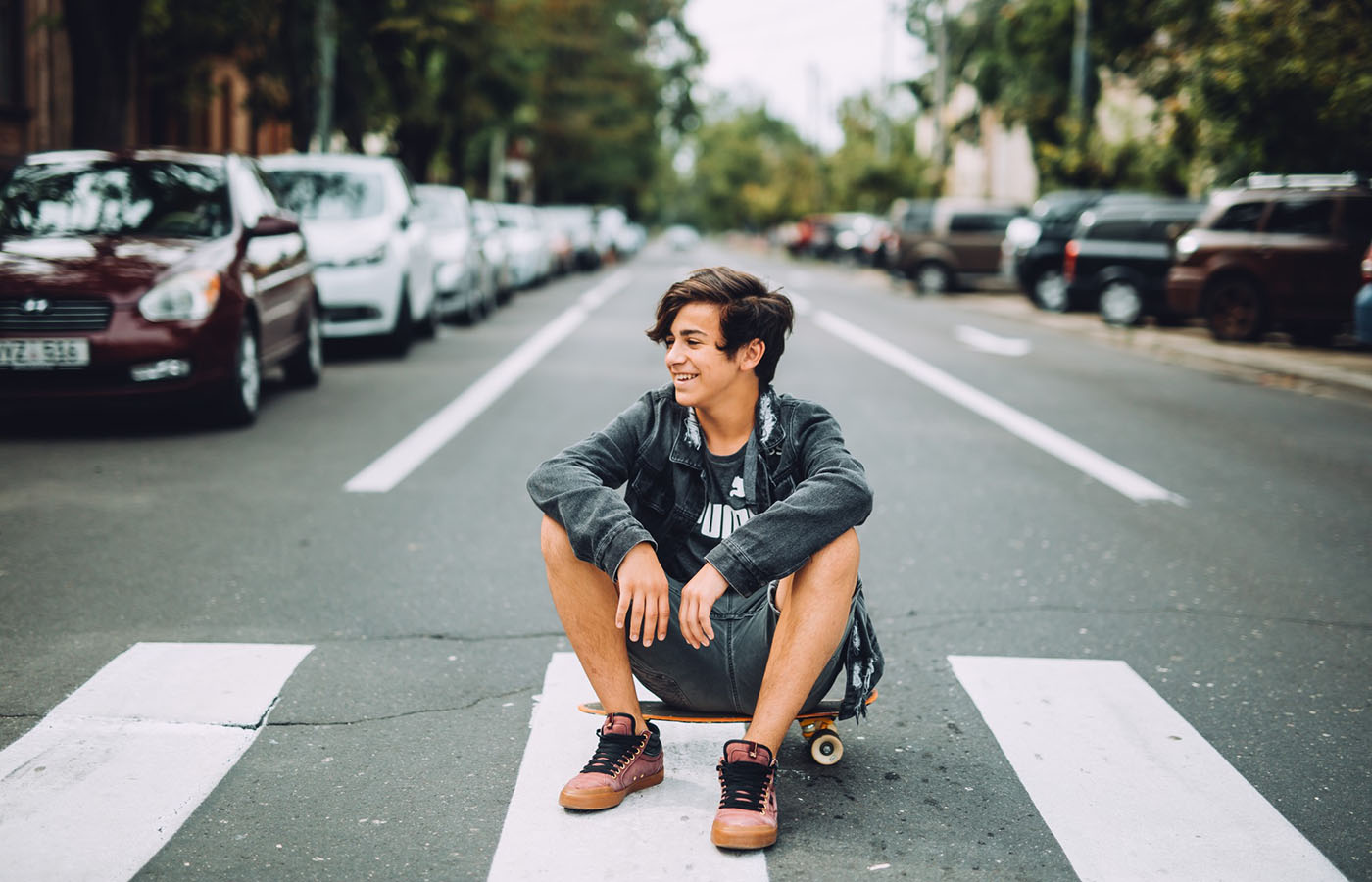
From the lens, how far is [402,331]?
14602 mm

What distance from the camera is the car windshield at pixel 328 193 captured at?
47.4ft

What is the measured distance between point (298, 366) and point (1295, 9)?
1284 cm

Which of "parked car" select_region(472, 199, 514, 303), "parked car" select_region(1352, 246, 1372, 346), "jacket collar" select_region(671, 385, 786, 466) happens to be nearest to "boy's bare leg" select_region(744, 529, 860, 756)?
"jacket collar" select_region(671, 385, 786, 466)

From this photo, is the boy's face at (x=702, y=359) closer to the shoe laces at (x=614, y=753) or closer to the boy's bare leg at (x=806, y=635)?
the boy's bare leg at (x=806, y=635)

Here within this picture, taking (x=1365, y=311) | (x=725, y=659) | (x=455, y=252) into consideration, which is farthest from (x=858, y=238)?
(x=725, y=659)

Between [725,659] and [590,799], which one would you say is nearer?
[590,799]

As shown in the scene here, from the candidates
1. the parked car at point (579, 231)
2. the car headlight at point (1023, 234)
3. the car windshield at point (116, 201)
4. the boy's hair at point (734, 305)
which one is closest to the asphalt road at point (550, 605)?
the boy's hair at point (734, 305)

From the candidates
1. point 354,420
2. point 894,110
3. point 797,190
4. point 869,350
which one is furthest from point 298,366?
point 797,190

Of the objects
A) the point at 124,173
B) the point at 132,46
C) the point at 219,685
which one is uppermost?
the point at 132,46

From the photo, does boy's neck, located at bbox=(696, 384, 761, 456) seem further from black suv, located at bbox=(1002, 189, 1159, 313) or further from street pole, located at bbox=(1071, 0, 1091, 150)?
street pole, located at bbox=(1071, 0, 1091, 150)

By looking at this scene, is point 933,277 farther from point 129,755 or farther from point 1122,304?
point 129,755

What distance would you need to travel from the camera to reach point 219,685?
4477mm

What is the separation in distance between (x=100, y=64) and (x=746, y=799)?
45.3 ft

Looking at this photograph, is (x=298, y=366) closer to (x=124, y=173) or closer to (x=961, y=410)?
(x=124, y=173)
